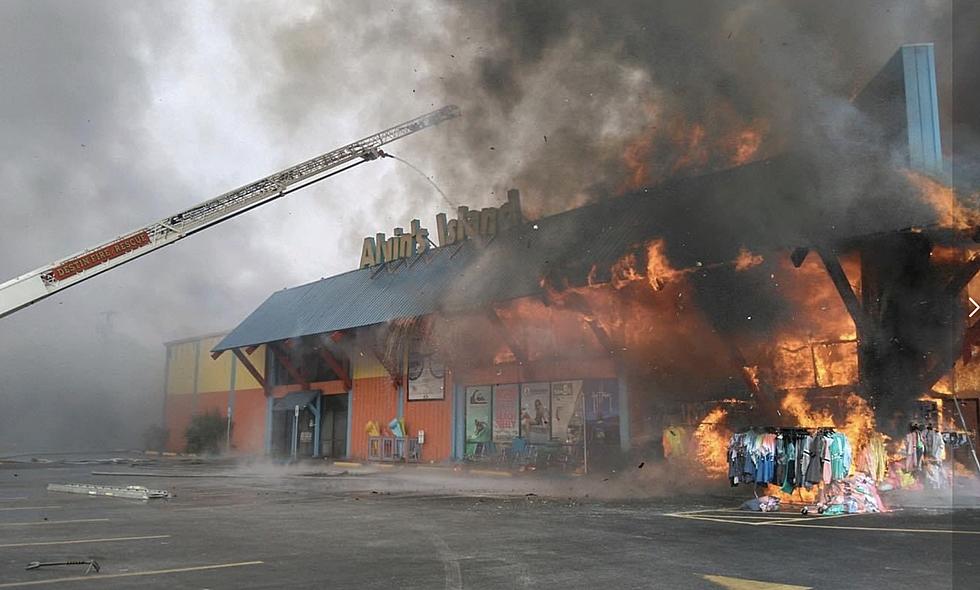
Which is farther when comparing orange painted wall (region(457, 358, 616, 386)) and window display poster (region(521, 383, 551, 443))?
window display poster (region(521, 383, 551, 443))

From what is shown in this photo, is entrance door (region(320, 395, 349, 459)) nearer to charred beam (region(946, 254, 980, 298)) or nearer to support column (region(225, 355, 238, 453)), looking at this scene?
support column (region(225, 355, 238, 453))

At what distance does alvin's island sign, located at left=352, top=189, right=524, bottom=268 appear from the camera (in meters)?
20.8

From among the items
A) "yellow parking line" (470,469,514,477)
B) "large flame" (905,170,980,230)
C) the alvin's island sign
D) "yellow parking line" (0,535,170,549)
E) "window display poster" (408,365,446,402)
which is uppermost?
the alvin's island sign

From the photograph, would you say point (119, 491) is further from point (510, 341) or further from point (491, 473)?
point (510, 341)

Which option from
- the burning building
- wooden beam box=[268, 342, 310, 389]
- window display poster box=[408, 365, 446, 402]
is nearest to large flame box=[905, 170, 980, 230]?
the burning building

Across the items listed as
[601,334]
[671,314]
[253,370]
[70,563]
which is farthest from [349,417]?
[70,563]

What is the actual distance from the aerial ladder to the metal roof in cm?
425

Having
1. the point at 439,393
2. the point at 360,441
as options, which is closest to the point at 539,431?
the point at 439,393

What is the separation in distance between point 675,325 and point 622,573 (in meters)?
12.7

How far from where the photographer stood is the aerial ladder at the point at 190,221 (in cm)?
1777

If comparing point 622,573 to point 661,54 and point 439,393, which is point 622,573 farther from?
point 439,393

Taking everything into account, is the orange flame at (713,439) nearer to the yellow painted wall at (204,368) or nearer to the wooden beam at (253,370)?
the wooden beam at (253,370)

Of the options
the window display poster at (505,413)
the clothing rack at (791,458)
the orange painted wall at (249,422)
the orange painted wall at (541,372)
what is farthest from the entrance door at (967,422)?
the orange painted wall at (249,422)

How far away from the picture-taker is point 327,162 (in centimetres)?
2345
